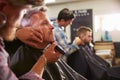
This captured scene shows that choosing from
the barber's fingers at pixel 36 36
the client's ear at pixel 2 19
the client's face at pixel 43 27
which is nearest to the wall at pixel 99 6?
the client's face at pixel 43 27

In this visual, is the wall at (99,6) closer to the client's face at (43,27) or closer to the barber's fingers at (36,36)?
the client's face at (43,27)

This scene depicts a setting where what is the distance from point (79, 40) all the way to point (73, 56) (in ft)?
1.77

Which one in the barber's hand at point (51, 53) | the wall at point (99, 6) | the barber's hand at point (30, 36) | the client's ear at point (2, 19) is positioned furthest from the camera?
the wall at point (99, 6)

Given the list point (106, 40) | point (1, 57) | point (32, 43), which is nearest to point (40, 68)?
point (1, 57)

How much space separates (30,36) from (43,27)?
11 cm

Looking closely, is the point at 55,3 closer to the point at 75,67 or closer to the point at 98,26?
the point at 98,26

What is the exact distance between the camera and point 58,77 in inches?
75.4

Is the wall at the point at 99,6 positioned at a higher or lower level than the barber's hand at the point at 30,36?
lower

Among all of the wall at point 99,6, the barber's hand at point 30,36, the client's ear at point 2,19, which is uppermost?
the client's ear at point 2,19

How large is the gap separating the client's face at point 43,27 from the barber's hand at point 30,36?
22 millimetres

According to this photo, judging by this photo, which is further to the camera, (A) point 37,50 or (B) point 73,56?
(B) point 73,56

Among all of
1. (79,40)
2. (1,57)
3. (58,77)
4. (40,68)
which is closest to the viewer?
(1,57)

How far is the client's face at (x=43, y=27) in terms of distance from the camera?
68.2 inches

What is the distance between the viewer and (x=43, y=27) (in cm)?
175
